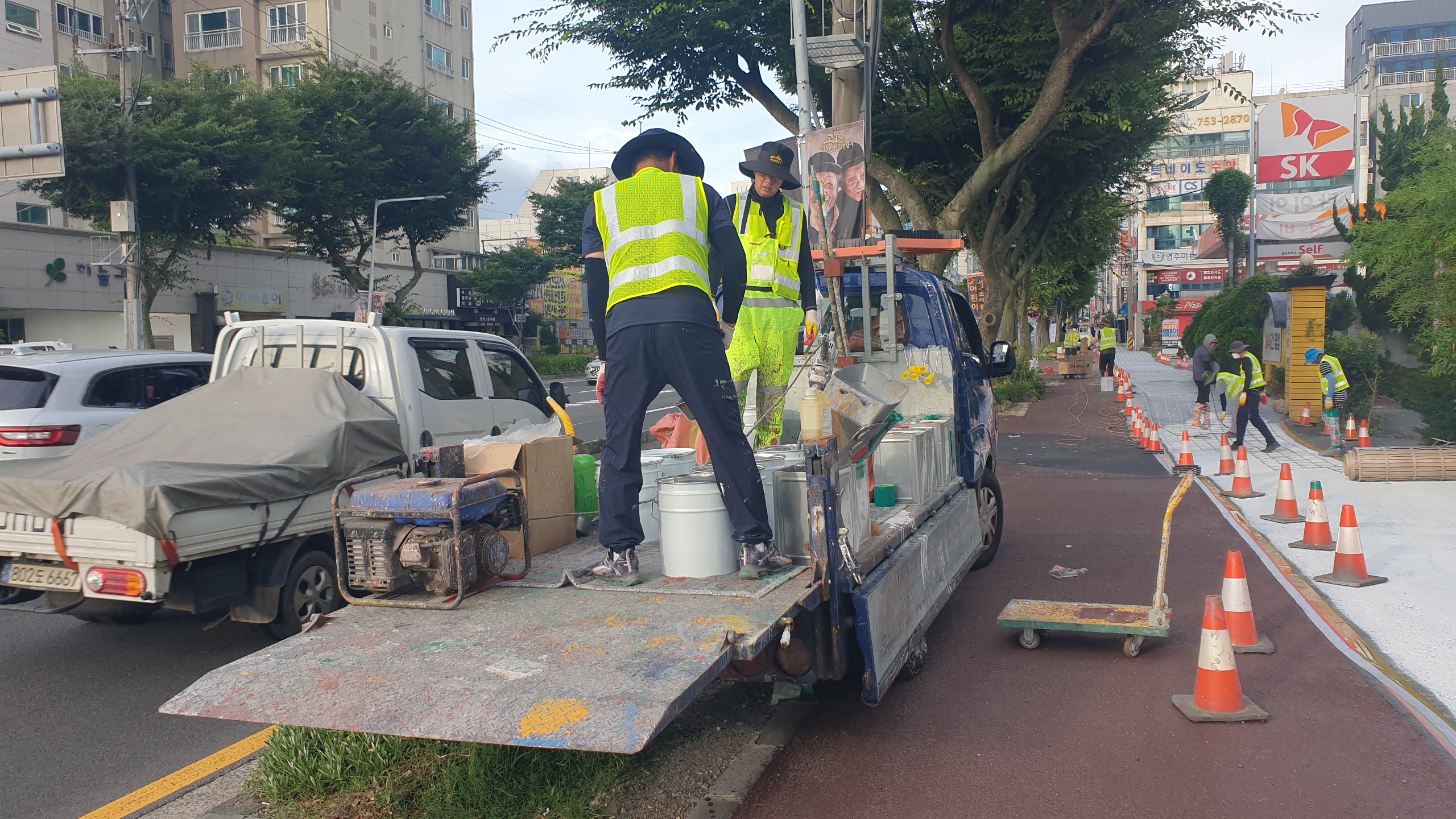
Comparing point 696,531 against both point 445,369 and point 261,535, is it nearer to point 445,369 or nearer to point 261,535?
point 261,535

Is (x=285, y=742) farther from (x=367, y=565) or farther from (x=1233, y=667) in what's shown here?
(x=1233, y=667)

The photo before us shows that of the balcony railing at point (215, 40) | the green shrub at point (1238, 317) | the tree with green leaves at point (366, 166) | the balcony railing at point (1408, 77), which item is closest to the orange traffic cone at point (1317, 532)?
the green shrub at point (1238, 317)

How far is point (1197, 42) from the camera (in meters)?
17.7

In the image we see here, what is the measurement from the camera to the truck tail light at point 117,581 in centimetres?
477

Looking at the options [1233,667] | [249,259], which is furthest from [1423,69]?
[1233,667]

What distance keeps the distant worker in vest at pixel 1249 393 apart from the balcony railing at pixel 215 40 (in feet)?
152

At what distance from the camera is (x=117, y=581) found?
4.83m

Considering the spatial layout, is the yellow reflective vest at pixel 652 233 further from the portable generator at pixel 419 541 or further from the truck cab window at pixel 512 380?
the truck cab window at pixel 512 380

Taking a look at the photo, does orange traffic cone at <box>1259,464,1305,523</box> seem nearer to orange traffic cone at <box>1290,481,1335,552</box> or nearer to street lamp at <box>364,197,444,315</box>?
orange traffic cone at <box>1290,481,1335,552</box>

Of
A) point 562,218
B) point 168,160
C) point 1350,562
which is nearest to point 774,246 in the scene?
point 1350,562

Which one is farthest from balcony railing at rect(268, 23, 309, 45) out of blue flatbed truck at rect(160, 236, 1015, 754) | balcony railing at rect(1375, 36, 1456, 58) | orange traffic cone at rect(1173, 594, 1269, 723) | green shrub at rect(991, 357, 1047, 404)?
balcony railing at rect(1375, 36, 1456, 58)

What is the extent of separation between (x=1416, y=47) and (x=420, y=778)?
107657mm

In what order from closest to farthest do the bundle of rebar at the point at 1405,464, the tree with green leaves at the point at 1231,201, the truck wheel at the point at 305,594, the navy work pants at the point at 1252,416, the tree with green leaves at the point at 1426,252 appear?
the truck wheel at the point at 305,594
the tree with green leaves at the point at 1426,252
the bundle of rebar at the point at 1405,464
the navy work pants at the point at 1252,416
the tree with green leaves at the point at 1231,201

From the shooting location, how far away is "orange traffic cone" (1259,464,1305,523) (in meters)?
9.55
